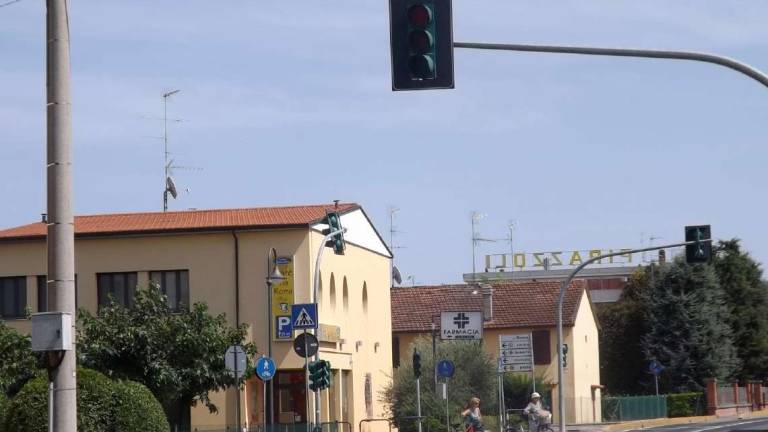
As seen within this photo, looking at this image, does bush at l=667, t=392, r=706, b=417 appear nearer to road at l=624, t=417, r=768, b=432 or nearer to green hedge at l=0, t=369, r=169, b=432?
road at l=624, t=417, r=768, b=432

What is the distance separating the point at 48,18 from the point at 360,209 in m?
40.3

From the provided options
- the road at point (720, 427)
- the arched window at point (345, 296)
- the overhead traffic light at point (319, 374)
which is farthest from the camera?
the arched window at point (345, 296)

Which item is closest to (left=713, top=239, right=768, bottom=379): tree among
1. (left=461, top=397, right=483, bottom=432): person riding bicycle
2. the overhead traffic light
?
the overhead traffic light

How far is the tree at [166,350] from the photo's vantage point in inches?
1476

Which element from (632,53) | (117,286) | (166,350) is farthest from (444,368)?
(632,53)

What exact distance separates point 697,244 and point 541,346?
34.3 metres

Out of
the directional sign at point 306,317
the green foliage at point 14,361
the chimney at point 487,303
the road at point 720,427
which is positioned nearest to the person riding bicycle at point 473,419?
the directional sign at point 306,317

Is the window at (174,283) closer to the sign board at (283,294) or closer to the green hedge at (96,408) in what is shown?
the sign board at (283,294)

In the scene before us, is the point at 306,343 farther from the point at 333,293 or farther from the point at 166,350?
the point at 333,293

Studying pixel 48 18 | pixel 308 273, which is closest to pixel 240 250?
pixel 308 273

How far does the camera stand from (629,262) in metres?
111

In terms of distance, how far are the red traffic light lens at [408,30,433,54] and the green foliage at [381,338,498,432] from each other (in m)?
30.8

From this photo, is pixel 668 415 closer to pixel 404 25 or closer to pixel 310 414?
pixel 310 414

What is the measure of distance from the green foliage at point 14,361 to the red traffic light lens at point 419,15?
78.1ft
